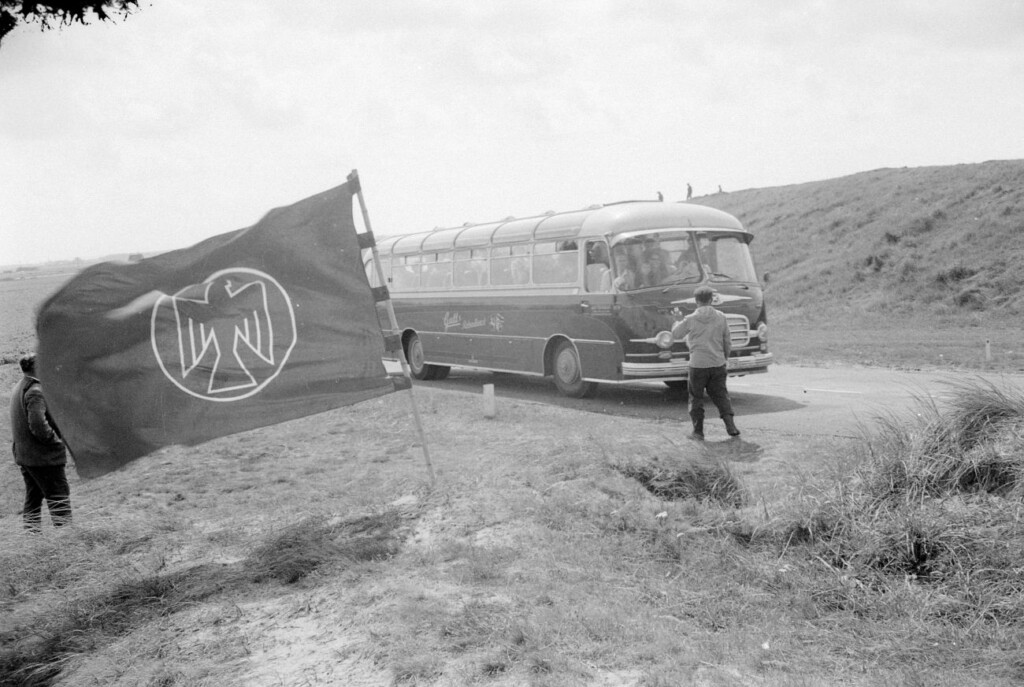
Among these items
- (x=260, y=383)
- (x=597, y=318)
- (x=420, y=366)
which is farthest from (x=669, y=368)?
(x=260, y=383)

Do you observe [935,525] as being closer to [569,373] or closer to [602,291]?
[602,291]

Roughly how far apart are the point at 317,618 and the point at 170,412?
92.9 inches

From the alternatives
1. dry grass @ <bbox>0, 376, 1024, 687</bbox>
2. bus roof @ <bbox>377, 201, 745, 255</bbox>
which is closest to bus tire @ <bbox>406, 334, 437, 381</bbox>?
bus roof @ <bbox>377, 201, 745, 255</bbox>

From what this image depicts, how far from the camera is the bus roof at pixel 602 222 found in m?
14.9

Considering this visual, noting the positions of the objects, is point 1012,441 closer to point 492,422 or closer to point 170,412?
point 170,412

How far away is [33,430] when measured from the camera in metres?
8.58

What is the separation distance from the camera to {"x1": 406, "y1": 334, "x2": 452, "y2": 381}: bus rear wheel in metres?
20.0

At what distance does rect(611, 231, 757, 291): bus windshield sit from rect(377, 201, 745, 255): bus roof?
19 cm

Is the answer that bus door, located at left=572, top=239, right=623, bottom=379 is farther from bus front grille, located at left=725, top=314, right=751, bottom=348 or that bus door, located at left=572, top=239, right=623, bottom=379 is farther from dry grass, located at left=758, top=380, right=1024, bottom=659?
dry grass, located at left=758, top=380, right=1024, bottom=659

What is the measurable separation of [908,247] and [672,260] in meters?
20.4

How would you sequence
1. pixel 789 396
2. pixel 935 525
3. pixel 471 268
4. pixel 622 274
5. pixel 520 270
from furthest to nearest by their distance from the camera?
1. pixel 471 268
2. pixel 520 270
3. pixel 622 274
4. pixel 789 396
5. pixel 935 525

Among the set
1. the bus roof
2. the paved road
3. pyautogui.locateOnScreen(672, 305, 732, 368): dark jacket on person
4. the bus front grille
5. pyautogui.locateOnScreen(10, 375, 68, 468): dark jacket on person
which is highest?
the bus roof

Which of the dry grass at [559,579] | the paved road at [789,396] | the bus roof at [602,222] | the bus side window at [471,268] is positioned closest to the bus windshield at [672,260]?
the bus roof at [602,222]

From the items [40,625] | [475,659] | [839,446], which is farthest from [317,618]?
[839,446]
